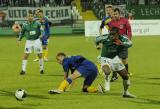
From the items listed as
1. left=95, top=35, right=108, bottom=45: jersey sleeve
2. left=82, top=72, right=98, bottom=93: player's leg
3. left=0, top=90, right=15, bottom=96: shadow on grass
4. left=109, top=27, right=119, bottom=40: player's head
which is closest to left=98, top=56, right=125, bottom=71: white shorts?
left=95, top=35, right=108, bottom=45: jersey sleeve

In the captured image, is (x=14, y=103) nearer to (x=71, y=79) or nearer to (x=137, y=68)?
(x=71, y=79)

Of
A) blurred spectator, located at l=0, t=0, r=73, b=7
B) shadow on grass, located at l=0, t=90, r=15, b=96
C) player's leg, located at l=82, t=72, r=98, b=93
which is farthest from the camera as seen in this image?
blurred spectator, located at l=0, t=0, r=73, b=7

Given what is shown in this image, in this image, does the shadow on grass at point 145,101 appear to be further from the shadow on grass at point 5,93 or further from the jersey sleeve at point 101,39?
the shadow on grass at point 5,93

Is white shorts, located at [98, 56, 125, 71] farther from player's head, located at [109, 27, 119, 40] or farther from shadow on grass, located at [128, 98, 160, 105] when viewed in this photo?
shadow on grass, located at [128, 98, 160, 105]

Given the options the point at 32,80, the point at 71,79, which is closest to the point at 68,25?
the point at 32,80

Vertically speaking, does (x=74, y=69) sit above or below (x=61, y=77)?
above

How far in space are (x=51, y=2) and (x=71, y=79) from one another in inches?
1607

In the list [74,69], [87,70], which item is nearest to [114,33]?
[87,70]

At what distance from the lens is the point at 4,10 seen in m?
51.2

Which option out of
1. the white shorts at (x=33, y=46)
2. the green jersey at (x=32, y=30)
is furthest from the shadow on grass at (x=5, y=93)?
the green jersey at (x=32, y=30)

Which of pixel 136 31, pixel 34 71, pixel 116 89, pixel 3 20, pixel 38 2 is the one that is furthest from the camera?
pixel 38 2

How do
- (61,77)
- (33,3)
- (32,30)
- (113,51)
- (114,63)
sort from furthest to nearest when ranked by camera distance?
(33,3), (32,30), (61,77), (113,51), (114,63)

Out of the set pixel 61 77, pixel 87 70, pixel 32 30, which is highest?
pixel 32 30

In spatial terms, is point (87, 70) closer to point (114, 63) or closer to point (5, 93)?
point (114, 63)
